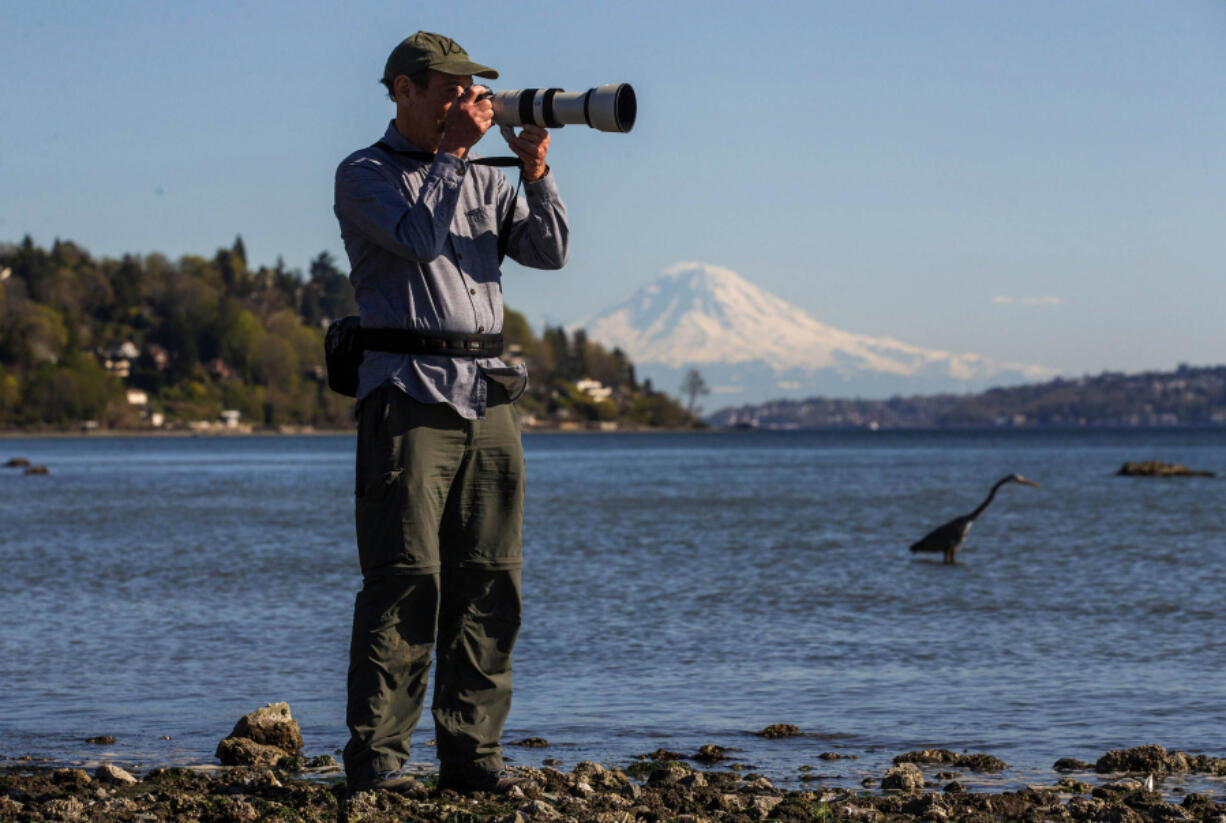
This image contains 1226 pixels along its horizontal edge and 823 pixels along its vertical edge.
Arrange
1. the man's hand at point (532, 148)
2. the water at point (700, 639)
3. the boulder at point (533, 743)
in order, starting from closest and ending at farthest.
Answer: the man's hand at point (532, 148) < the boulder at point (533, 743) < the water at point (700, 639)

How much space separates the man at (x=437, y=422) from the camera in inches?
213

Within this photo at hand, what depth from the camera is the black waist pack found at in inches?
216

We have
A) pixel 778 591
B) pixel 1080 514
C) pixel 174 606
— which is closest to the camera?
pixel 174 606

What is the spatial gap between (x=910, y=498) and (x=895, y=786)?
4231cm

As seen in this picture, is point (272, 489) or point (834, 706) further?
point (272, 489)

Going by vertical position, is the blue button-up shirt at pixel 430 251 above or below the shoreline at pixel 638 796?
above

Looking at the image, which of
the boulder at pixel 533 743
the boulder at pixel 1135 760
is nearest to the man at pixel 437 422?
the boulder at pixel 533 743

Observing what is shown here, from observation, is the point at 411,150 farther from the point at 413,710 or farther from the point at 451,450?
the point at 413,710

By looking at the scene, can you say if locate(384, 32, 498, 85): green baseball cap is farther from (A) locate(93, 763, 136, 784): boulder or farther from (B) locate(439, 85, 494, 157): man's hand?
(A) locate(93, 763, 136, 784): boulder

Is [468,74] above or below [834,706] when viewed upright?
above

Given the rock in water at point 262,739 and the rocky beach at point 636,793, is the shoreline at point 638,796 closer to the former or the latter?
the rocky beach at point 636,793

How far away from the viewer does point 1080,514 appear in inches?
1469

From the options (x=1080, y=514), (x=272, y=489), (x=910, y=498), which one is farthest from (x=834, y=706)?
(x=272, y=489)

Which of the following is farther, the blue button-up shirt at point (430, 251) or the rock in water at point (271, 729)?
the rock in water at point (271, 729)
